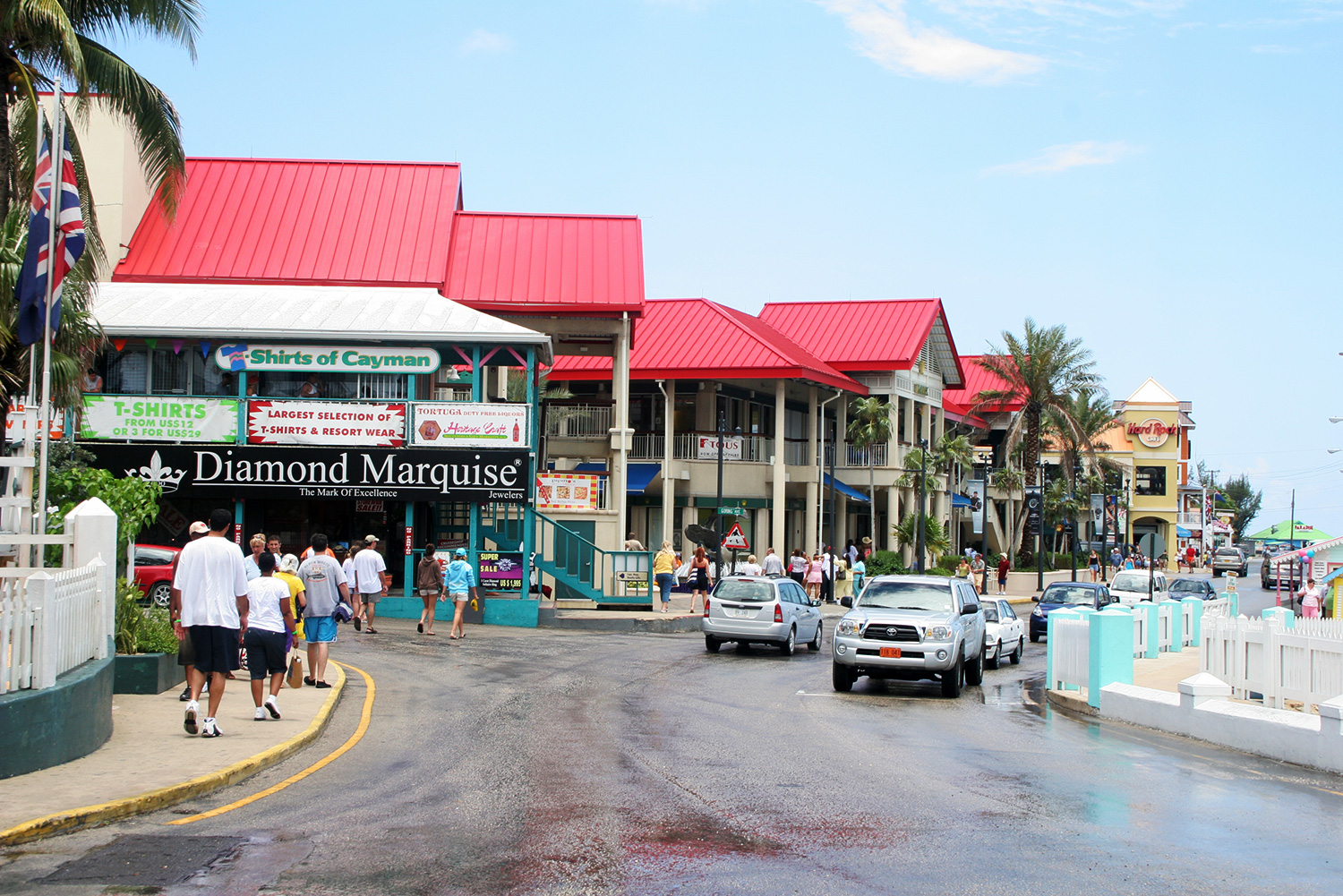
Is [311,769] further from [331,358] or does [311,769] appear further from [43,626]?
[331,358]

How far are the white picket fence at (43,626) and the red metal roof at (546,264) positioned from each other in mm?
21765

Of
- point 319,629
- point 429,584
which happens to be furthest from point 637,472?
point 319,629

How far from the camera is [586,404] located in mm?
44969

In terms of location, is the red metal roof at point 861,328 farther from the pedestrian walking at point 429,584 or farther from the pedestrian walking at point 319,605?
the pedestrian walking at point 319,605

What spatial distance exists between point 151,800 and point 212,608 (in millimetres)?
2655

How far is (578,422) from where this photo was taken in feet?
A: 146

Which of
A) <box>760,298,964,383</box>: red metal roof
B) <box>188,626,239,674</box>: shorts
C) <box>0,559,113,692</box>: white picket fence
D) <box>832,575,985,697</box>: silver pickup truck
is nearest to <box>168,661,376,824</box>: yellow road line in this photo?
<box>188,626,239,674</box>: shorts

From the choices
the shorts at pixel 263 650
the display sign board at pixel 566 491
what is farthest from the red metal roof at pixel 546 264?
the shorts at pixel 263 650

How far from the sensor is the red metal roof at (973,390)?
202 feet

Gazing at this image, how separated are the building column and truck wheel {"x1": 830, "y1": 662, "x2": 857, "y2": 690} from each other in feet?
85.0

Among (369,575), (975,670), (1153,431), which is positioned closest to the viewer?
(975,670)

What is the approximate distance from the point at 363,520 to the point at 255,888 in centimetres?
2395

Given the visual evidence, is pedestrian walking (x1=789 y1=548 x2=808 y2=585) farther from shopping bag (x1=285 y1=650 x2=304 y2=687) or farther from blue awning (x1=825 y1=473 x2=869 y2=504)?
shopping bag (x1=285 y1=650 x2=304 y2=687)

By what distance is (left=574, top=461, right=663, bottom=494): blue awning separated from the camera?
42.4 meters
